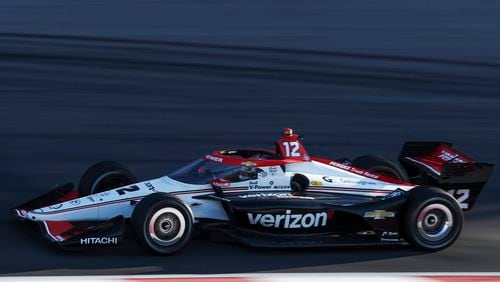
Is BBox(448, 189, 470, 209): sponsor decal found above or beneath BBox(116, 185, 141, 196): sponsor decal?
beneath

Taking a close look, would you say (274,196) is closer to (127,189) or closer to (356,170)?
(356,170)

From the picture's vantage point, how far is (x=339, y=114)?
13.5 metres

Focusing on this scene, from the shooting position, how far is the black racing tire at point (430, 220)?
7.58 metres

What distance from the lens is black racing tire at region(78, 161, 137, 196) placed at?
8.41 meters

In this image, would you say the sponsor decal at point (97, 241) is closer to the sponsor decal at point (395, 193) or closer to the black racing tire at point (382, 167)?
the sponsor decal at point (395, 193)

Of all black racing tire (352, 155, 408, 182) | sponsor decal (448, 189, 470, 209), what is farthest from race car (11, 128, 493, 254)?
black racing tire (352, 155, 408, 182)

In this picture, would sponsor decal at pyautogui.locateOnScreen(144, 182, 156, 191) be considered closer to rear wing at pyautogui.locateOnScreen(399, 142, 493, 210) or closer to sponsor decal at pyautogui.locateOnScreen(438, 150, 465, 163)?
rear wing at pyautogui.locateOnScreen(399, 142, 493, 210)

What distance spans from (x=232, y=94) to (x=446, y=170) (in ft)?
20.8

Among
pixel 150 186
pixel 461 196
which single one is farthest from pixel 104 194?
pixel 461 196

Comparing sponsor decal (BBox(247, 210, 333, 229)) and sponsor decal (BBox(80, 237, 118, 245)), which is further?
sponsor decal (BBox(247, 210, 333, 229))

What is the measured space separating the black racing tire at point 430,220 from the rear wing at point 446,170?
2.50ft

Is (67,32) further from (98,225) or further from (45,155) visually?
(98,225)

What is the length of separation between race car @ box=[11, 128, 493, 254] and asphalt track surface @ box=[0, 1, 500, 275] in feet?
0.46

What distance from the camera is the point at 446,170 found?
27.6 feet
